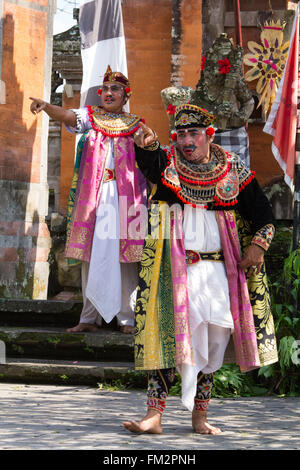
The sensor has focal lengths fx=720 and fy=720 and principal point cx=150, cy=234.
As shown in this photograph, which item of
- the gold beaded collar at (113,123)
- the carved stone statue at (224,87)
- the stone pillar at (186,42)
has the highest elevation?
the stone pillar at (186,42)

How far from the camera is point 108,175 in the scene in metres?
5.68

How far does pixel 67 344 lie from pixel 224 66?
2.94 metres

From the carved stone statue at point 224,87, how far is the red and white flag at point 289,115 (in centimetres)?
83

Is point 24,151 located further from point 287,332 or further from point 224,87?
point 287,332

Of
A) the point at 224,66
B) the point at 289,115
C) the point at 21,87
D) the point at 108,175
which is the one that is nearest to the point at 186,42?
the point at 21,87

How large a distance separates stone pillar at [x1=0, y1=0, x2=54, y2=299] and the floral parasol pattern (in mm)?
2386

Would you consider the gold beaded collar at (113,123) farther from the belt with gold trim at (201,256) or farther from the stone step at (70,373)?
the belt with gold trim at (201,256)

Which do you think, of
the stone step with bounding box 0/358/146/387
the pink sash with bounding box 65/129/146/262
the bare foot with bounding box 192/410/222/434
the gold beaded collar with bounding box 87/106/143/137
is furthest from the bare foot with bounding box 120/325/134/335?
the bare foot with bounding box 192/410/222/434

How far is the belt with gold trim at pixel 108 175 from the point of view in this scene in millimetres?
5676

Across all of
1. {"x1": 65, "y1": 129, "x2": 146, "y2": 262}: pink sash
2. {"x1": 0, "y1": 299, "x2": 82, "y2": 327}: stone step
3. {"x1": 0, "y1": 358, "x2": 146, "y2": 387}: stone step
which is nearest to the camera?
{"x1": 0, "y1": 358, "x2": 146, "y2": 387}: stone step

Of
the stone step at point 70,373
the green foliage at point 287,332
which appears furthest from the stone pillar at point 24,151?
the green foliage at point 287,332

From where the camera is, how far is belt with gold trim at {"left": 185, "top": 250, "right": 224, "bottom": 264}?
397cm

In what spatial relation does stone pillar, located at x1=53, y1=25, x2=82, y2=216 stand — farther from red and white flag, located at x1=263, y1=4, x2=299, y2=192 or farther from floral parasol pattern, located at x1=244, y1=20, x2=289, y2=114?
red and white flag, located at x1=263, y1=4, x2=299, y2=192
